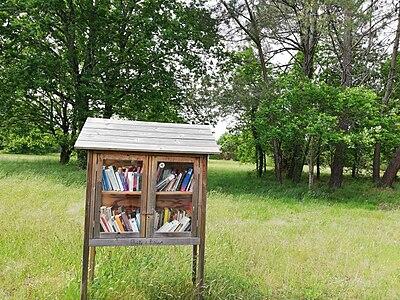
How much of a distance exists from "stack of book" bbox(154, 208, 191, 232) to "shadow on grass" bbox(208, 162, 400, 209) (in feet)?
24.4

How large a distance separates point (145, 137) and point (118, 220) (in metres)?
0.82

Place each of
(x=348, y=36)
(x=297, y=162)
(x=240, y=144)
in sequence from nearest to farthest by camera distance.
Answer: (x=348, y=36) → (x=297, y=162) → (x=240, y=144)

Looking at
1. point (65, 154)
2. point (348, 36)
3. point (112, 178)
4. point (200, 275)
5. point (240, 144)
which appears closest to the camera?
point (112, 178)

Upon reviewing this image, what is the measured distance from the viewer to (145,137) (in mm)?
3691

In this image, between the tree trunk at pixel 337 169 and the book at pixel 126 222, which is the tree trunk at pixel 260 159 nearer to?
the tree trunk at pixel 337 169

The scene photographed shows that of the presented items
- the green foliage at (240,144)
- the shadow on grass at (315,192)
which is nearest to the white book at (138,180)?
the shadow on grass at (315,192)

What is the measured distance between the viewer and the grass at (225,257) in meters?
3.82

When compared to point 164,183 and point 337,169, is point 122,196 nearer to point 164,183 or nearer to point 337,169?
point 164,183

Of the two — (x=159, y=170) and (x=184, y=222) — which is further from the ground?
(x=159, y=170)

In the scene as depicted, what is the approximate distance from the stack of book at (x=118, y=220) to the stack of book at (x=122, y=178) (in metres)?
0.19

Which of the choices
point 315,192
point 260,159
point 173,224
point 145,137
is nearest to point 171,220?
→ point 173,224

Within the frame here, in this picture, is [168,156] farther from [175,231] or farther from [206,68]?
[206,68]

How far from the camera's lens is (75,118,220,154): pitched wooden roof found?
3.45 meters

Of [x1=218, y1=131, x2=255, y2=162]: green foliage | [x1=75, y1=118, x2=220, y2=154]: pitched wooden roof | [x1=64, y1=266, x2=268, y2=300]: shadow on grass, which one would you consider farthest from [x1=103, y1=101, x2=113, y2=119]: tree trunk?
[x1=64, y1=266, x2=268, y2=300]: shadow on grass
